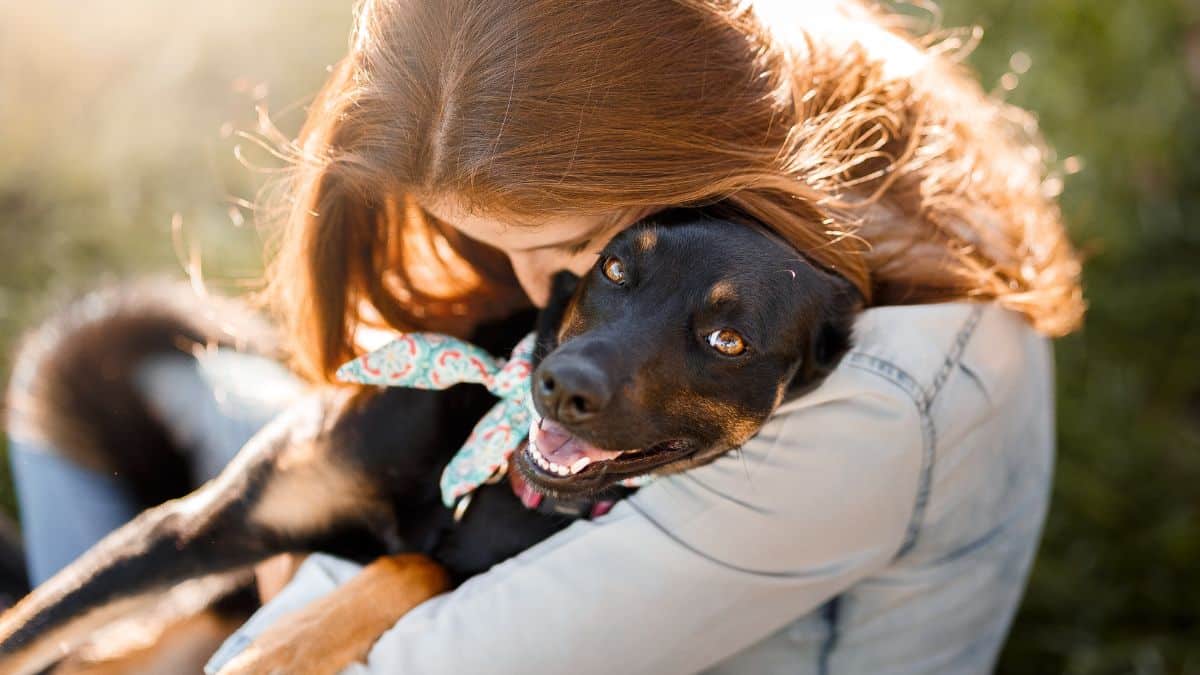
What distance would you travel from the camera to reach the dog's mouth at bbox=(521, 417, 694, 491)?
6.59 ft

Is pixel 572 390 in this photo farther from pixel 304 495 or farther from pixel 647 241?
pixel 304 495

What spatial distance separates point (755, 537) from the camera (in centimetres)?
201

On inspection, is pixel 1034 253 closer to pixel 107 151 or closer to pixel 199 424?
pixel 199 424

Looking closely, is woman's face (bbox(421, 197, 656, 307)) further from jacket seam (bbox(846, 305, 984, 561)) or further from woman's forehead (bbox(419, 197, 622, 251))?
jacket seam (bbox(846, 305, 984, 561))

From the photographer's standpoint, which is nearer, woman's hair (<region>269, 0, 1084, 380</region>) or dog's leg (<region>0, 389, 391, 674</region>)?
woman's hair (<region>269, 0, 1084, 380</region>)

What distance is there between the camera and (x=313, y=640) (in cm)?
205

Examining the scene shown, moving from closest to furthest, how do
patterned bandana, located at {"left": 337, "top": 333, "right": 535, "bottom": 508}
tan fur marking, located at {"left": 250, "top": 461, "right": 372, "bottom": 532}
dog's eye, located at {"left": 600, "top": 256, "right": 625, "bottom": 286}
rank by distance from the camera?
1. dog's eye, located at {"left": 600, "top": 256, "right": 625, "bottom": 286}
2. patterned bandana, located at {"left": 337, "top": 333, "right": 535, "bottom": 508}
3. tan fur marking, located at {"left": 250, "top": 461, "right": 372, "bottom": 532}

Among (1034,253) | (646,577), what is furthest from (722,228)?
(1034,253)

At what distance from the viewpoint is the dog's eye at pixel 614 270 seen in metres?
2.08

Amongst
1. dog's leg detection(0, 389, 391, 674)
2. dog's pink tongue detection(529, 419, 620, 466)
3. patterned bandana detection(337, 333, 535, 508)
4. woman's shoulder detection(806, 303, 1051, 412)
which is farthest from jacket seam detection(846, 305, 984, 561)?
dog's leg detection(0, 389, 391, 674)

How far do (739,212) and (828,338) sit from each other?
12.2 inches

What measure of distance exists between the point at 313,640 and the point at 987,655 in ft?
5.14

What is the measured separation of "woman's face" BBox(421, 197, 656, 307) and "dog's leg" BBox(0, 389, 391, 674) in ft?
1.76

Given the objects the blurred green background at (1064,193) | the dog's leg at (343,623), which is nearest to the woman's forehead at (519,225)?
the dog's leg at (343,623)
